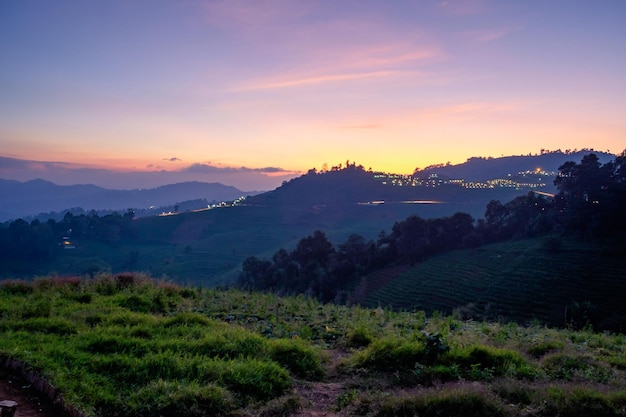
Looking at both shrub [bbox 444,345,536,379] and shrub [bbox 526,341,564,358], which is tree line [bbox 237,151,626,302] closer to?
shrub [bbox 526,341,564,358]

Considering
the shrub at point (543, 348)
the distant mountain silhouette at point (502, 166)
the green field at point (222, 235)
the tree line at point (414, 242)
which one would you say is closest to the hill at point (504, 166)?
the distant mountain silhouette at point (502, 166)

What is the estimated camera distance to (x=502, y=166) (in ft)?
515

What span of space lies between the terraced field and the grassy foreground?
21031 millimetres

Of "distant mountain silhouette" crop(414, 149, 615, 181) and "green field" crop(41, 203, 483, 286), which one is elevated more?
"distant mountain silhouette" crop(414, 149, 615, 181)

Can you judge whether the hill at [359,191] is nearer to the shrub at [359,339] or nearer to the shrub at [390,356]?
the shrub at [359,339]

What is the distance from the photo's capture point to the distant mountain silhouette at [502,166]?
13462cm

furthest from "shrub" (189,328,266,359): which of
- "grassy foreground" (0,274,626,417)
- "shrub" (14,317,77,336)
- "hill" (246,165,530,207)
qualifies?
"hill" (246,165,530,207)

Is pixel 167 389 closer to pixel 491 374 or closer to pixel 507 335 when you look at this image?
pixel 491 374

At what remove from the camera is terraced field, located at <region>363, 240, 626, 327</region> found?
31.5 m

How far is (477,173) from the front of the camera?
519 feet

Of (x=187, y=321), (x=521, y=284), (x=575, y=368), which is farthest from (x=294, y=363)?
(x=521, y=284)

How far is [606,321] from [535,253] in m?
13.7

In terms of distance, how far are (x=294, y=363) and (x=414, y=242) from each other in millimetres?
46183

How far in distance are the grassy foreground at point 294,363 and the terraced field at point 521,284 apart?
21.0m
